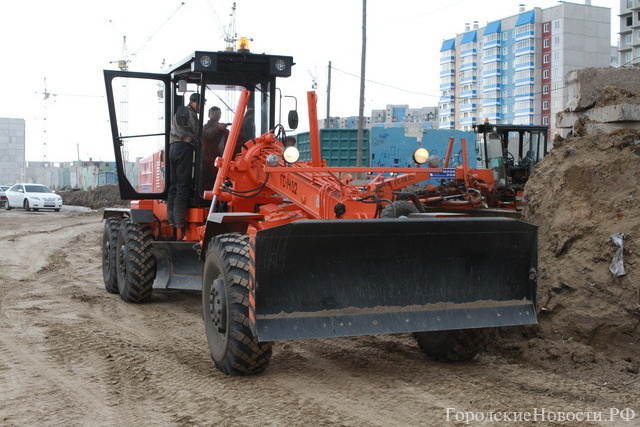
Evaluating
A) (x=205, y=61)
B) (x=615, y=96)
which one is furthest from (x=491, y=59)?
(x=205, y=61)

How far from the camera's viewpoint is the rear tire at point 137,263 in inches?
373

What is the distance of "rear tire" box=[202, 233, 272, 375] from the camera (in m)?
5.66

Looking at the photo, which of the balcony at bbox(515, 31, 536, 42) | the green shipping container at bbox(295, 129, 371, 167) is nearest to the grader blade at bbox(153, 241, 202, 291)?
the green shipping container at bbox(295, 129, 371, 167)

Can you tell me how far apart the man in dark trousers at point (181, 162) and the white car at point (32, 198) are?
29.3 metres

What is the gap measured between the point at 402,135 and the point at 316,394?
26.9 metres

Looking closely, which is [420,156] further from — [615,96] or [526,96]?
[526,96]

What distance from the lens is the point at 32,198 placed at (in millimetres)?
36469

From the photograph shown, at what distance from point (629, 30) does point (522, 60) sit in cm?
1277

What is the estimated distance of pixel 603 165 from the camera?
7902mm

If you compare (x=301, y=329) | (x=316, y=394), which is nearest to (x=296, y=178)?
(x=301, y=329)

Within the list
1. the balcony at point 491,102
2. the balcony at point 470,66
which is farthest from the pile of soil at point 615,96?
the balcony at point 470,66

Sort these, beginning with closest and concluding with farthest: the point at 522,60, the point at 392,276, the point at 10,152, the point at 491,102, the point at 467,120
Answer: the point at 392,276 < the point at 522,60 < the point at 491,102 < the point at 467,120 < the point at 10,152

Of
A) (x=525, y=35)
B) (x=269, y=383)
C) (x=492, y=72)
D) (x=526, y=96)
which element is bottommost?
(x=269, y=383)

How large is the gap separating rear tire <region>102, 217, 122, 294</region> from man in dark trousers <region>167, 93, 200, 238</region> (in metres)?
1.62
